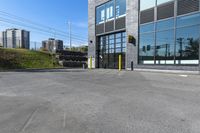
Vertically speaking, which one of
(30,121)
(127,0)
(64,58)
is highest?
(127,0)

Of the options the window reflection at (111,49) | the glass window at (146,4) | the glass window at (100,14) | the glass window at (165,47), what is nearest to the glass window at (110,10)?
the glass window at (100,14)

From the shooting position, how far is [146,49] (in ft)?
66.7

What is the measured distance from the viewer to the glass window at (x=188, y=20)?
15.8m

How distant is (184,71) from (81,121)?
14799mm

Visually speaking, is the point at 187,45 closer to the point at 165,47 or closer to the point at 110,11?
the point at 165,47

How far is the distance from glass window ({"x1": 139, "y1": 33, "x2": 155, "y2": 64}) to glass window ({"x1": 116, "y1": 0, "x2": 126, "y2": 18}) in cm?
481

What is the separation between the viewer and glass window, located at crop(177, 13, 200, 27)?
623 inches

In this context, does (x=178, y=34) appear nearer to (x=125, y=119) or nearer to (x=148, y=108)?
(x=148, y=108)

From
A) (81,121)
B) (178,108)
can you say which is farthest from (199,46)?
(81,121)

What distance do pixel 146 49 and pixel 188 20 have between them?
529 cm

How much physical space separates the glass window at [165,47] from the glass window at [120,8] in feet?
21.4

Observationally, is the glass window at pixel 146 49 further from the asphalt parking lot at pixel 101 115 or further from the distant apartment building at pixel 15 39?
the distant apartment building at pixel 15 39

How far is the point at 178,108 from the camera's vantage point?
5.25m

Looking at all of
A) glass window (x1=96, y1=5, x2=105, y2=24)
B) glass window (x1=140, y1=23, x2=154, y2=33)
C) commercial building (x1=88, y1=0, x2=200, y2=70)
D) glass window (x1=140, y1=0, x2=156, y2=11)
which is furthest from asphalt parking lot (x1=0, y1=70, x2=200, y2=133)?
glass window (x1=96, y1=5, x2=105, y2=24)
